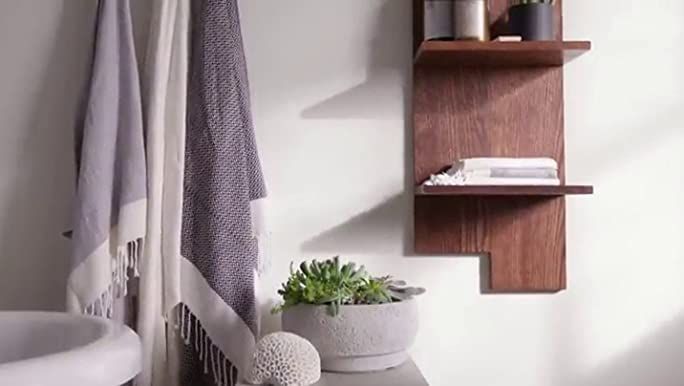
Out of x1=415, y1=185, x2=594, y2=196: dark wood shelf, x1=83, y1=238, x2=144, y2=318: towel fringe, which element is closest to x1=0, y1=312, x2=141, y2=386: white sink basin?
x1=83, y1=238, x2=144, y2=318: towel fringe

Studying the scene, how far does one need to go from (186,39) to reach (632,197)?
0.96 metres

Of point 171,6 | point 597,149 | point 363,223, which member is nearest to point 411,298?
point 363,223

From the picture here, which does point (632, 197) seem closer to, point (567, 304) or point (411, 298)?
Answer: point (567, 304)

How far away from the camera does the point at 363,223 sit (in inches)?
69.2

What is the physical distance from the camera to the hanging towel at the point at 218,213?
1572 mm

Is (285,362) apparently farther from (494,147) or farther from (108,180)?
(494,147)

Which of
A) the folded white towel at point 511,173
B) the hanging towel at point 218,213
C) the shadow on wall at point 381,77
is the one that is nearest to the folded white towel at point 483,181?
the folded white towel at point 511,173

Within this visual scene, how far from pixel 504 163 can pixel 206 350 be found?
26.0 inches

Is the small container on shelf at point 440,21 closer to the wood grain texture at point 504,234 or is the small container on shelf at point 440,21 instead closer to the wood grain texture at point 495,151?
the wood grain texture at point 495,151

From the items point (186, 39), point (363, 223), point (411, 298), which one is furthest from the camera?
point (363, 223)

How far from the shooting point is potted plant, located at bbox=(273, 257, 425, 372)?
144 centimetres

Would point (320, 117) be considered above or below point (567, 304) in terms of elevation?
above

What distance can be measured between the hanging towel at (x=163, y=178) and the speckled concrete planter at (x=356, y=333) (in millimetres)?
282

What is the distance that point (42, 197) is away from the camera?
5.70 ft
